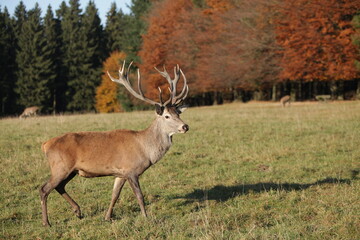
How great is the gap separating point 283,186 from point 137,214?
296cm

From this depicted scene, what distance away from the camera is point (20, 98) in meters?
49.8

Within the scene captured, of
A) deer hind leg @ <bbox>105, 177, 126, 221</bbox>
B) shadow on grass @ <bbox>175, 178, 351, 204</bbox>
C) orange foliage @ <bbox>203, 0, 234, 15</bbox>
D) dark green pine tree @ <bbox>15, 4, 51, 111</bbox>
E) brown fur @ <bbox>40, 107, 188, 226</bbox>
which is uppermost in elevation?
orange foliage @ <bbox>203, 0, 234, 15</bbox>

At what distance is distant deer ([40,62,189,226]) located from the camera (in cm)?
576

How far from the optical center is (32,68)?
163ft

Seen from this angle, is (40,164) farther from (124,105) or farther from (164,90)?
(124,105)

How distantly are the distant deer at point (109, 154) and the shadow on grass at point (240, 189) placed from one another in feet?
4.21

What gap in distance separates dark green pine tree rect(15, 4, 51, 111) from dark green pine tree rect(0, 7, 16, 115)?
47.6 inches

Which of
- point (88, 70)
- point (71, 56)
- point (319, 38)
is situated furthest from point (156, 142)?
point (71, 56)

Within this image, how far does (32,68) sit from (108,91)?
983 cm

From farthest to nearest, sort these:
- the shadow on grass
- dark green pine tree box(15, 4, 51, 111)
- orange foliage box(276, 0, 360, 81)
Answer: dark green pine tree box(15, 4, 51, 111) < orange foliage box(276, 0, 360, 81) < the shadow on grass

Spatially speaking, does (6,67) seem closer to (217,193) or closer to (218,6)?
(218,6)

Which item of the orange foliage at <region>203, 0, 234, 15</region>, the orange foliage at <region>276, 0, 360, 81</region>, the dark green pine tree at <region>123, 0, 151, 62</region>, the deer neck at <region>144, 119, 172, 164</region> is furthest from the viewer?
the dark green pine tree at <region>123, 0, 151, 62</region>

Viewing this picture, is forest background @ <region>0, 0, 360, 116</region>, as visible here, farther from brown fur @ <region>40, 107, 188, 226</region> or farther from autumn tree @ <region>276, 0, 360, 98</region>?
brown fur @ <region>40, 107, 188, 226</region>

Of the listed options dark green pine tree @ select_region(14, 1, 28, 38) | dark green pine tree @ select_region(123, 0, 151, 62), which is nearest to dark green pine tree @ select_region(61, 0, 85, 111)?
dark green pine tree @ select_region(14, 1, 28, 38)
